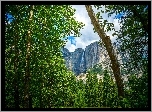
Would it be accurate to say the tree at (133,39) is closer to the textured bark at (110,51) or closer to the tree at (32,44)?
the textured bark at (110,51)

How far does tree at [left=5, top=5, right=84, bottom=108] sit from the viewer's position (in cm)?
852

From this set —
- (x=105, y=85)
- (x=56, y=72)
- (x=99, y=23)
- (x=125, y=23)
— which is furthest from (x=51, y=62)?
(x=105, y=85)

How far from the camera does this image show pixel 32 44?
10.1m

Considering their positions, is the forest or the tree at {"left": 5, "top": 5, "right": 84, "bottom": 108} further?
the tree at {"left": 5, "top": 5, "right": 84, "bottom": 108}

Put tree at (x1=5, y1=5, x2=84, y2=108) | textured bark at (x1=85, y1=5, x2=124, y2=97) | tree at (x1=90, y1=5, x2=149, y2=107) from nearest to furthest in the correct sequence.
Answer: tree at (x1=90, y1=5, x2=149, y2=107), tree at (x1=5, y1=5, x2=84, y2=108), textured bark at (x1=85, y1=5, x2=124, y2=97)

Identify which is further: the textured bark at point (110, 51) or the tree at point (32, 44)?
the textured bark at point (110, 51)

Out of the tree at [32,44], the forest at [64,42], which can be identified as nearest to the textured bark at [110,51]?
the forest at [64,42]

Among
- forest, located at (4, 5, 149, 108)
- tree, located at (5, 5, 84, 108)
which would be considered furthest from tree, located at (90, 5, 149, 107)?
tree, located at (5, 5, 84, 108)

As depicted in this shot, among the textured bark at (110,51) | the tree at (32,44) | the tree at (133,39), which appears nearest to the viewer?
the tree at (133,39)

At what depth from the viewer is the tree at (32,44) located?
28.0 feet

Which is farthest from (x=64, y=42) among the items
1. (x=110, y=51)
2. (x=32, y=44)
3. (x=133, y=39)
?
(x=133, y=39)

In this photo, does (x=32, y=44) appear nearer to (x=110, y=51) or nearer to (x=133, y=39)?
(x=110, y=51)

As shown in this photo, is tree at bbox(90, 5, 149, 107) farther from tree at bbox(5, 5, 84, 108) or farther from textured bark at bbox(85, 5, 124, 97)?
tree at bbox(5, 5, 84, 108)
